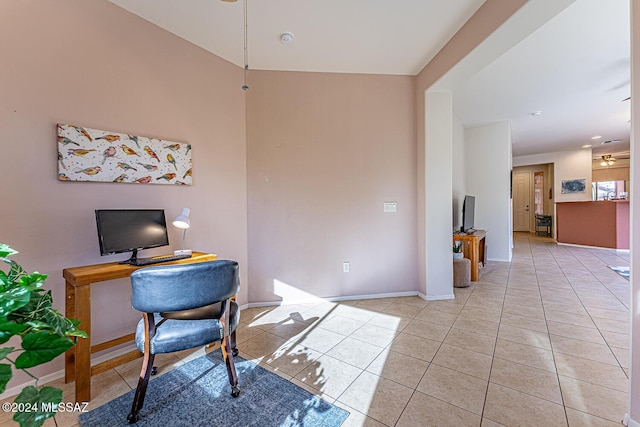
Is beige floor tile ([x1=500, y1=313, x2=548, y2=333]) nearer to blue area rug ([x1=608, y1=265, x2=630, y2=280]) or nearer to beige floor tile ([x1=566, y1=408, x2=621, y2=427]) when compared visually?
beige floor tile ([x1=566, y1=408, x2=621, y2=427])

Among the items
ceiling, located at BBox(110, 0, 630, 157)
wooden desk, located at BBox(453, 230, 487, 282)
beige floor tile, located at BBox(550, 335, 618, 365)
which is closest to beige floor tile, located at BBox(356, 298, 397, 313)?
beige floor tile, located at BBox(550, 335, 618, 365)

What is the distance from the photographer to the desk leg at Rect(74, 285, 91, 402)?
1.63m

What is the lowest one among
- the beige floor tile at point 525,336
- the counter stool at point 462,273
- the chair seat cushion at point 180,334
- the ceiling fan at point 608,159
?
the beige floor tile at point 525,336

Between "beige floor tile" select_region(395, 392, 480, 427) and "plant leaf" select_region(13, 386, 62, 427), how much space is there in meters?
1.51

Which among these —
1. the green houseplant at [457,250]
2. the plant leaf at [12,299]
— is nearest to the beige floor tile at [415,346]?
the green houseplant at [457,250]

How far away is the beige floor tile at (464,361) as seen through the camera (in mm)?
1892

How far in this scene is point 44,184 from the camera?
1836 millimetres

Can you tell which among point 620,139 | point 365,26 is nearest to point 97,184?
point 365,26

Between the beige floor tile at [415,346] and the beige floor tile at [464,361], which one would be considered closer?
the beige floor tile at [464,361]

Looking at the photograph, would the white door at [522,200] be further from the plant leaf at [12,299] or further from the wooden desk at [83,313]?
the plant leaf at [12,299]

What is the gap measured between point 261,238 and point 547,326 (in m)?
3.06

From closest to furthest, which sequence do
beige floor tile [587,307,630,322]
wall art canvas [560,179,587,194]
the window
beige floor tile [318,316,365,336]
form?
beige floor tile [318,316,365,336] → beige floor tile [587,307,630,322] → wall art canvas [560,179,587,194] → the window

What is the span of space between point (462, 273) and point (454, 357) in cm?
194

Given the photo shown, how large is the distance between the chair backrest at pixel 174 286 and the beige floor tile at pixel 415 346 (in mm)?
1569
